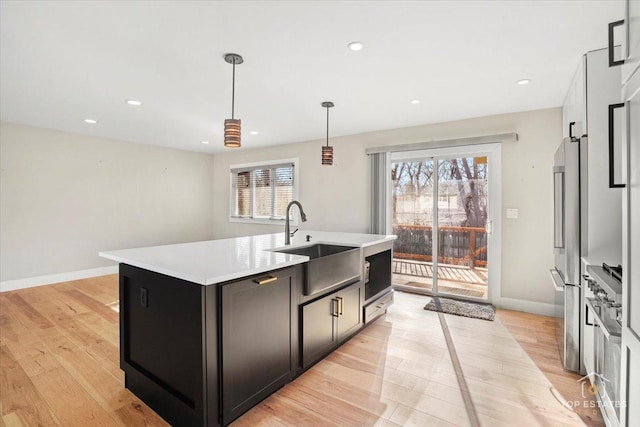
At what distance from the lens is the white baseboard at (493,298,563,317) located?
144 inches

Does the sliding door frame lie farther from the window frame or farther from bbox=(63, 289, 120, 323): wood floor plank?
bbox=(63, 289, 120, 323): wood floor plank

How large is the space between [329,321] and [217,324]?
1.14 m

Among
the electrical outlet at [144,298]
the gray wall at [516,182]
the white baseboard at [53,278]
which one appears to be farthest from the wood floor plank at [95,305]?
the gray wall at [516,182]

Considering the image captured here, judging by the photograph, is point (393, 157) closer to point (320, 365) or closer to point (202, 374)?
point (320, 365)

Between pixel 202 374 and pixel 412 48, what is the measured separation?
8.49 ft

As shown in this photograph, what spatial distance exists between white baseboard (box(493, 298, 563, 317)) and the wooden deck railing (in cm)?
51

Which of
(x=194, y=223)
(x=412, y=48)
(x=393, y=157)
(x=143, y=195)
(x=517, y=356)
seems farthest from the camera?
(x=194, y=223)

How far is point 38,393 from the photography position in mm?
2104

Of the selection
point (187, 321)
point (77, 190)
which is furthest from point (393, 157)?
point (77, 190)

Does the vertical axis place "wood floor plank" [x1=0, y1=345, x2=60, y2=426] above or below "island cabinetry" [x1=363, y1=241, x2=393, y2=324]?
below

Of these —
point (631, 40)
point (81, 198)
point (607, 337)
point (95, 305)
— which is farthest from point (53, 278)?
point (631, 40)

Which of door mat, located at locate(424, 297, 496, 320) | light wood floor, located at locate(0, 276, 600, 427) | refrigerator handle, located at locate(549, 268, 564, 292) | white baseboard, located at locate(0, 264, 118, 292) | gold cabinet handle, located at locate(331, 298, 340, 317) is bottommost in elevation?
light wood floor, located at locate(0, 276, 600, 427)

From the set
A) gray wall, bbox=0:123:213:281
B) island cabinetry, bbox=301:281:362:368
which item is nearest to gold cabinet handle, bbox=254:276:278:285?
island cabinetry, bbox=301:281:362:368

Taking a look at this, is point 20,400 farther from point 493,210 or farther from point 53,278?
point 493,210
